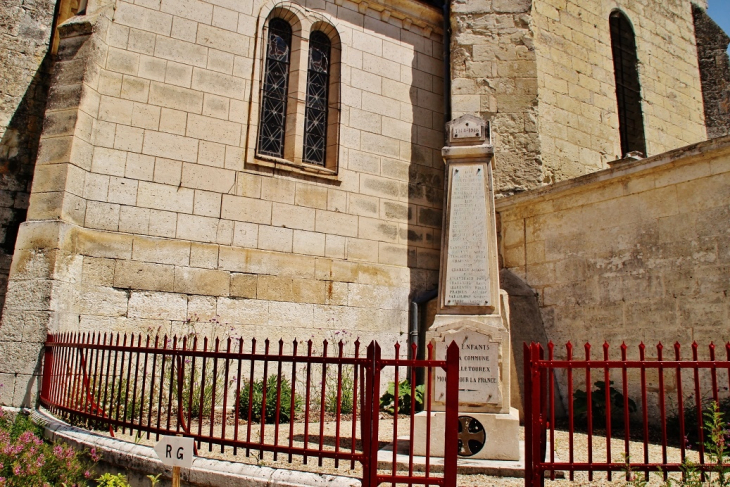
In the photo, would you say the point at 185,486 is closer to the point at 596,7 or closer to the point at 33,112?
the point at 33,112

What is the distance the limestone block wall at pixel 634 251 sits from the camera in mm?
6109

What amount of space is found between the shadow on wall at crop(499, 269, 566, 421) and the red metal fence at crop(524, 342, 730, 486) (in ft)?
1.80

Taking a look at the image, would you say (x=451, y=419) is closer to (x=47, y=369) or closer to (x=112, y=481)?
(x=112, y=481)

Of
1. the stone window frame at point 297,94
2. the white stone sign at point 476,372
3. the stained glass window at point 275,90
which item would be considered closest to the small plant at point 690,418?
the white stone sign at point 476,372

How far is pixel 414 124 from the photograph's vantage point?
8.88 m

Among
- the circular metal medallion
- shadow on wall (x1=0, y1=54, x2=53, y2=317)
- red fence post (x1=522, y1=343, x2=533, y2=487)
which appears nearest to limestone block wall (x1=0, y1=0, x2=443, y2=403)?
shadow on wall (x1=0, y1=54, x2=53, y2=317)

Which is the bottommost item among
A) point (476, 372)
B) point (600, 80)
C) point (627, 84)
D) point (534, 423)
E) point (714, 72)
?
point (534, 423)

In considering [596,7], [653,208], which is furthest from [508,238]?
[596,7]

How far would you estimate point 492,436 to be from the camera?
4477 millimetres

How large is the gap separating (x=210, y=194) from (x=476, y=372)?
4081mm

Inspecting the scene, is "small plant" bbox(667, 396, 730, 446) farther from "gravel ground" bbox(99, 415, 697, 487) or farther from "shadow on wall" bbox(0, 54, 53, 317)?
"shadow on wall" bbox(0, 54, 53, 317)

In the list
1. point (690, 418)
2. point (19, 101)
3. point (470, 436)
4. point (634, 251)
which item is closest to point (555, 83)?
point (634, 251)

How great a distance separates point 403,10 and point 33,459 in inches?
305

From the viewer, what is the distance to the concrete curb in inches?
141
